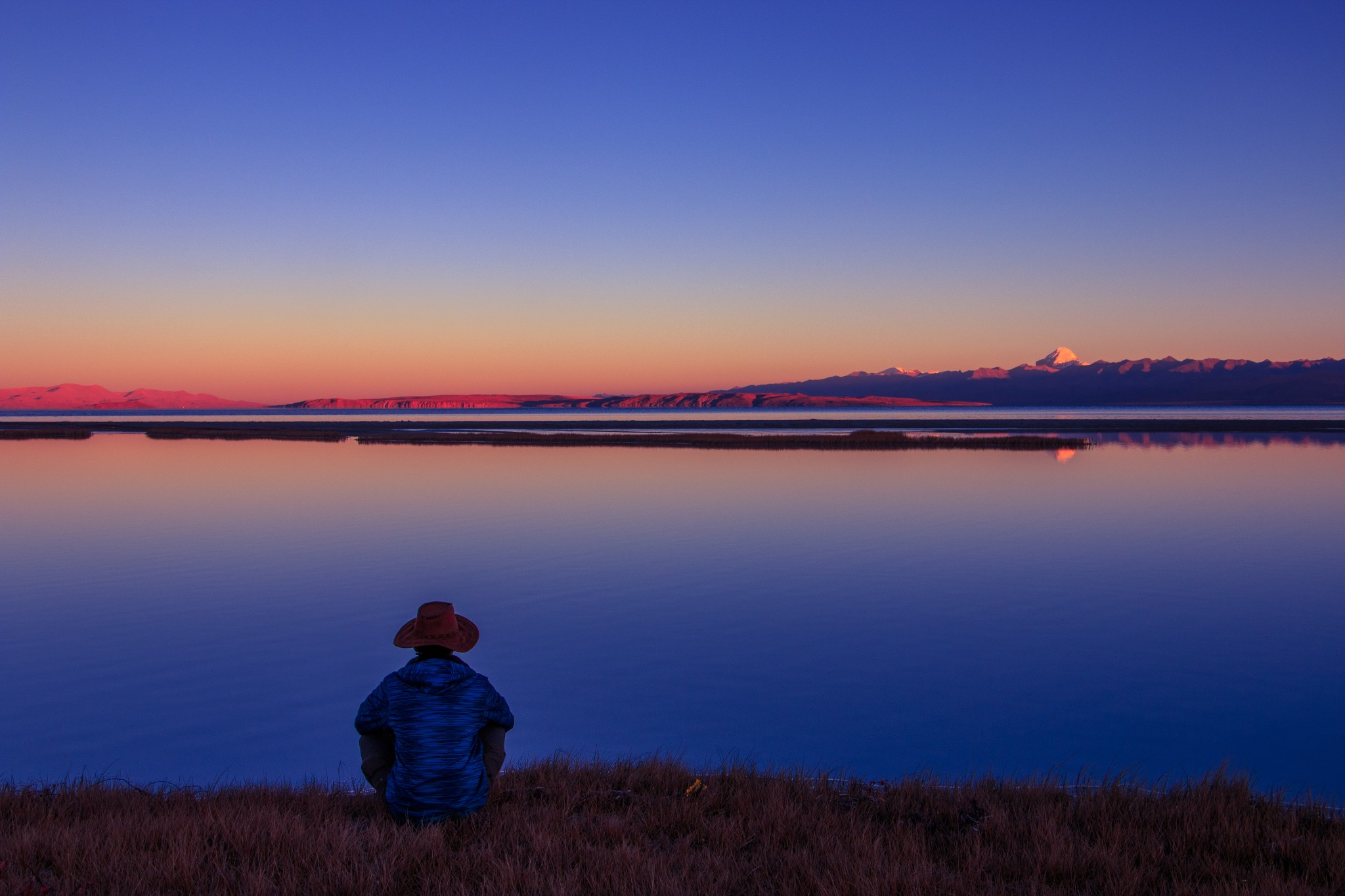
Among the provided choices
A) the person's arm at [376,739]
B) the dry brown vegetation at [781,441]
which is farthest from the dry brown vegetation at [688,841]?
the dry brown vegetation at [781,441]

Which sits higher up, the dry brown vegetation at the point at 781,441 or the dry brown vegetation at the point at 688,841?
the dry brown vegetation at the point at 781,441

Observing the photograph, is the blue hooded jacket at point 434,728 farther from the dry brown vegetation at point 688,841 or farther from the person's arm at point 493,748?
the dry brown vegetation at point 688,841

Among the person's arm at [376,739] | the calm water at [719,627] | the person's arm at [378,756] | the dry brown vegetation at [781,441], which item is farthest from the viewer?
the dry brown vegetation at [781,441]

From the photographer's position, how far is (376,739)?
591 cm

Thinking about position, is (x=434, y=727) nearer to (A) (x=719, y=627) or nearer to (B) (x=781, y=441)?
(A) (x=719, y=627)

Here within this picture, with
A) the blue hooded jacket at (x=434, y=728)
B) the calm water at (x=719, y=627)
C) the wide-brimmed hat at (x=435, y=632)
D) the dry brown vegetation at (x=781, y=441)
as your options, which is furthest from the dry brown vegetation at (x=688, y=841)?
the dry brown vegetation at (x=781, y=441)

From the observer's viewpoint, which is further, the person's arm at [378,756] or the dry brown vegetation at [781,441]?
the dry brown vegetation at [781,441]

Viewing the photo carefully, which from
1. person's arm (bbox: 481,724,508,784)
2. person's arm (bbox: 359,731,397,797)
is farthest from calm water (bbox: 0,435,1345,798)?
person's arm (bbox: 481,724,508,784)

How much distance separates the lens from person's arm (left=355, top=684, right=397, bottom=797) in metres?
5.78

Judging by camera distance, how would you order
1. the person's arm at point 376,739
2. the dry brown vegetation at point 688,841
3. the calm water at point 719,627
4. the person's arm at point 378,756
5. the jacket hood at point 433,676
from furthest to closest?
the calm water at point 719,627
the person's arm at point 378,756
the person's arm at point 376,739
the jacket hood at point 433,676
the dry brown vegetation at point 688,841

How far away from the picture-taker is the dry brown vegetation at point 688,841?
520cm

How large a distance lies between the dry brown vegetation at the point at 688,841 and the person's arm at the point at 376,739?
0.30 metres

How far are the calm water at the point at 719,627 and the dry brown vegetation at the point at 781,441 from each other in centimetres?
2703

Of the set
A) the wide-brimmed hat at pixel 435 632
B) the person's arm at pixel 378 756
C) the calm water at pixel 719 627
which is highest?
the wide-brimmed hat at pixel 435 632
